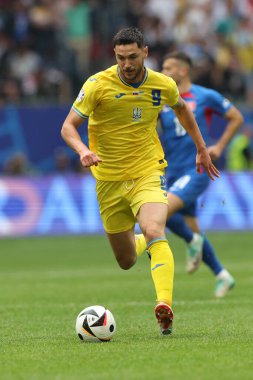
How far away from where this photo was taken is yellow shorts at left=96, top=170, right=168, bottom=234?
29.5ft

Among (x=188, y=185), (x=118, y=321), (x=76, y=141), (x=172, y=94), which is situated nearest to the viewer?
(x=76, y=141)

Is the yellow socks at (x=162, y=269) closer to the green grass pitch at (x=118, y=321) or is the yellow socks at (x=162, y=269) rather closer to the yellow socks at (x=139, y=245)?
the green grass pitch at (x=118, y=321)

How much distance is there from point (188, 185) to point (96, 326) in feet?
14.5

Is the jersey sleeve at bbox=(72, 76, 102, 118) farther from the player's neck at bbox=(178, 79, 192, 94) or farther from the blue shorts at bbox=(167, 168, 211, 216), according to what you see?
the player's neck at bbox=(178, 79, 192, 94)

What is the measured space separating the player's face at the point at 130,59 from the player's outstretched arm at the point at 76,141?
0.57 m

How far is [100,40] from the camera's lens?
26.6m

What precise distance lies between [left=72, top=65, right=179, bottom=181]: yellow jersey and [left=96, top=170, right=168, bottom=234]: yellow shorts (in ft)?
0.23

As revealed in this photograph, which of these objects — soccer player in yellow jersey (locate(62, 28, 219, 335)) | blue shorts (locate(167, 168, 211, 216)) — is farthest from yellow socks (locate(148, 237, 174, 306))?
blue shorts (locate(167, 168, 211, 216))

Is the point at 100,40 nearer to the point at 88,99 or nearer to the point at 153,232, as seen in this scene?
the point at 88,99

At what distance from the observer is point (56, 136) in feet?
82.8

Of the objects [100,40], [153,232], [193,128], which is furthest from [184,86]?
[100,40]

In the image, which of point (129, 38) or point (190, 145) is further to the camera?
point (190, 145)

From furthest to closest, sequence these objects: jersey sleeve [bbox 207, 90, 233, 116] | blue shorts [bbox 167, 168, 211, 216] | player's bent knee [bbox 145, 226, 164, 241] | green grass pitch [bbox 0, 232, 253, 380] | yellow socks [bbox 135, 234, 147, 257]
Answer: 1. jersey sleeve [bbox 207, 90, 233, 116]
2. blue shorts [bbox 167, 168, 211, 216]
3. yellow socks [bbox 135, 234, 147, 257]
4. player's bent knee [bbox 145, 226, 164, 241]
5. green grass pitch [bbox 0, 232, 253, 380]

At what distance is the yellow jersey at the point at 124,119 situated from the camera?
8883mm
